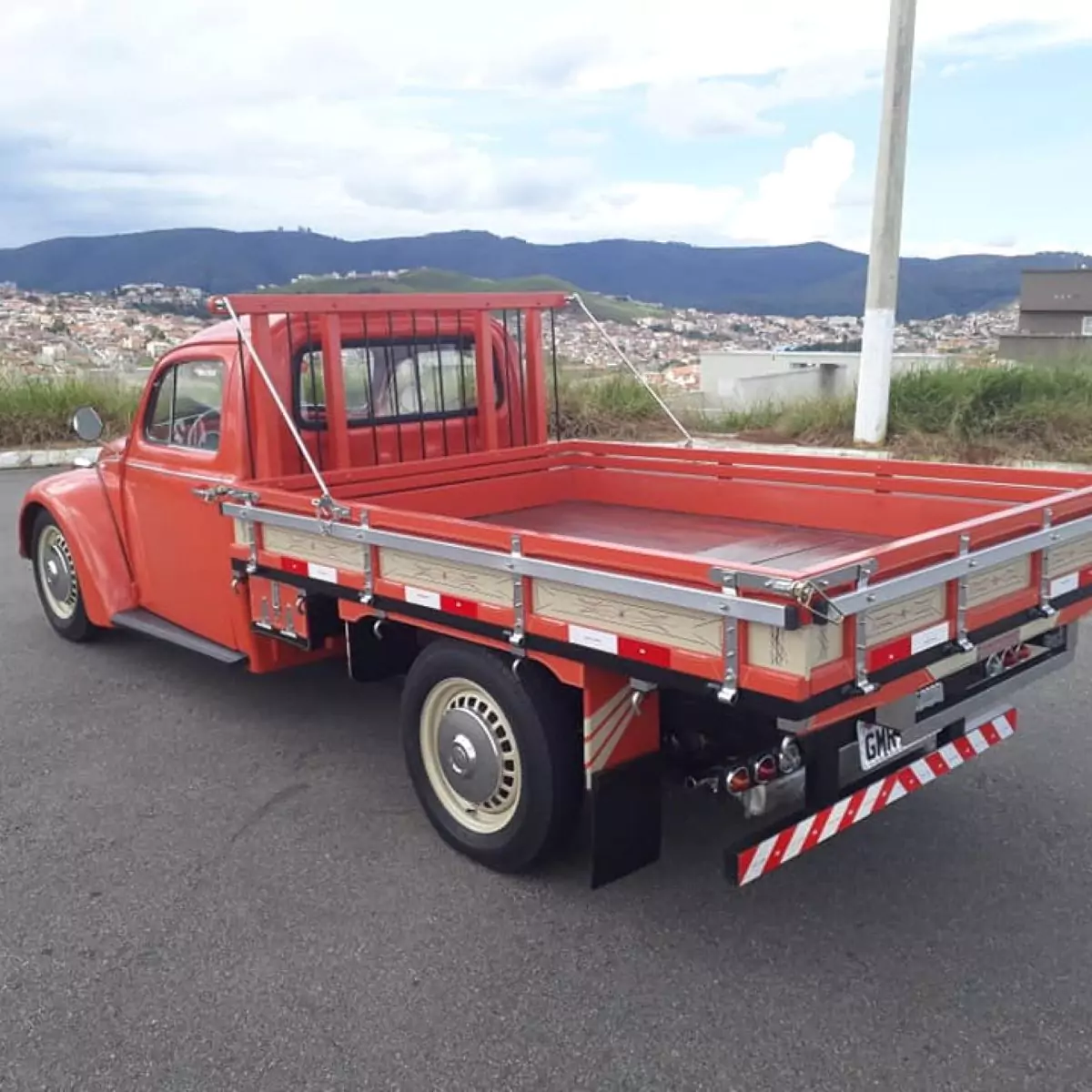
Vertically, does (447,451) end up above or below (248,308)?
below

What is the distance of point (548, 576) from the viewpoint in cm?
326

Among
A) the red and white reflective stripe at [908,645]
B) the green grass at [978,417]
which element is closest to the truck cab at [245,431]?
the red and white reflective stripe at [908,645]

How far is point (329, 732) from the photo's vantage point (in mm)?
5188

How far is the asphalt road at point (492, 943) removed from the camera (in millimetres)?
2891

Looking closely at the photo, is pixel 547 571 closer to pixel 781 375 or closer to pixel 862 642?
pixel 862 642

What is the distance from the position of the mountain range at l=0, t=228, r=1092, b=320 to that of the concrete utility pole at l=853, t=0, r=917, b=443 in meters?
22.0

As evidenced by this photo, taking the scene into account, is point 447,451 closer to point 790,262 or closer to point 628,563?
point 628,563

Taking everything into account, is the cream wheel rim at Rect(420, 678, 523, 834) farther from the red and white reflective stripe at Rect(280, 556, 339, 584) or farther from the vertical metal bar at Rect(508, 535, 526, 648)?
the red and white reflective stripe at Rect(280, 556, 339, 584)

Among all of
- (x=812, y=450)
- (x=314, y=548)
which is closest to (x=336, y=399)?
(x=314, y=548)

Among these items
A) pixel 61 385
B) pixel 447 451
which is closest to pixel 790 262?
pixel 61 385

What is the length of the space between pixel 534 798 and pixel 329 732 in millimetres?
1859

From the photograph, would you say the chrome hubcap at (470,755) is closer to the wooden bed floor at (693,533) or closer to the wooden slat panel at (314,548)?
the wooden slat panel at (314,548)

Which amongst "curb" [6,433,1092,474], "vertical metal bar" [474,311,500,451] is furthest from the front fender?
"curb" [6,433,1092,474]

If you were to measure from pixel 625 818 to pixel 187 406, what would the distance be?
3134mm
